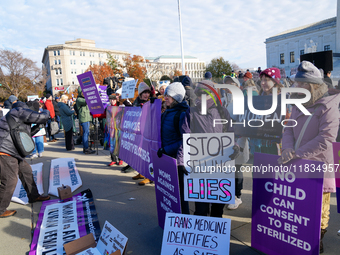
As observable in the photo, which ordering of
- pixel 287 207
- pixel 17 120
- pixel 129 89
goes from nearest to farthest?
pixel 287 207, pixel 17 120, pixel 129 89

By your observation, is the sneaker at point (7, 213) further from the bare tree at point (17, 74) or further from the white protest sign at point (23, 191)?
the bare tree at point (17, 74)

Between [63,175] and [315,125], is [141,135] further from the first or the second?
[315,125]

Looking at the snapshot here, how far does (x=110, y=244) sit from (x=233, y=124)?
199 centimetres

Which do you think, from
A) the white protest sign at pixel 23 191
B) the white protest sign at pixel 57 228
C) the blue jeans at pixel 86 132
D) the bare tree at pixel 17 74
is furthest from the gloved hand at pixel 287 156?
the bare tree at pixel 17 74

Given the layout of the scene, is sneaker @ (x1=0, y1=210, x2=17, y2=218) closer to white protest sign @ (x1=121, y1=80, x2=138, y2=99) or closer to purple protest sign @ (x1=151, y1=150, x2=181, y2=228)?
purple protest sign @ (x1=151, y1=150, x2=181, y2=228)

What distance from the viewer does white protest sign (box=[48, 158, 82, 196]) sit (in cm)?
542

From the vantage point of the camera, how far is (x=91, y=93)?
7660mm

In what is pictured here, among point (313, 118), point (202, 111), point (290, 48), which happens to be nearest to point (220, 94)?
point (202, 111)

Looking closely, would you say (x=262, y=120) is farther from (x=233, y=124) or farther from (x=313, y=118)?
(x=313, y=118)

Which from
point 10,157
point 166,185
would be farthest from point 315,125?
point 10,157

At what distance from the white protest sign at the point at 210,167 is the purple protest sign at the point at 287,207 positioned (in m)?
0.31

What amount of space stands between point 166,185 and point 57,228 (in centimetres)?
177

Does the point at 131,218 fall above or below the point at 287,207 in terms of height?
below

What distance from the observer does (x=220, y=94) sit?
10.3 feet
